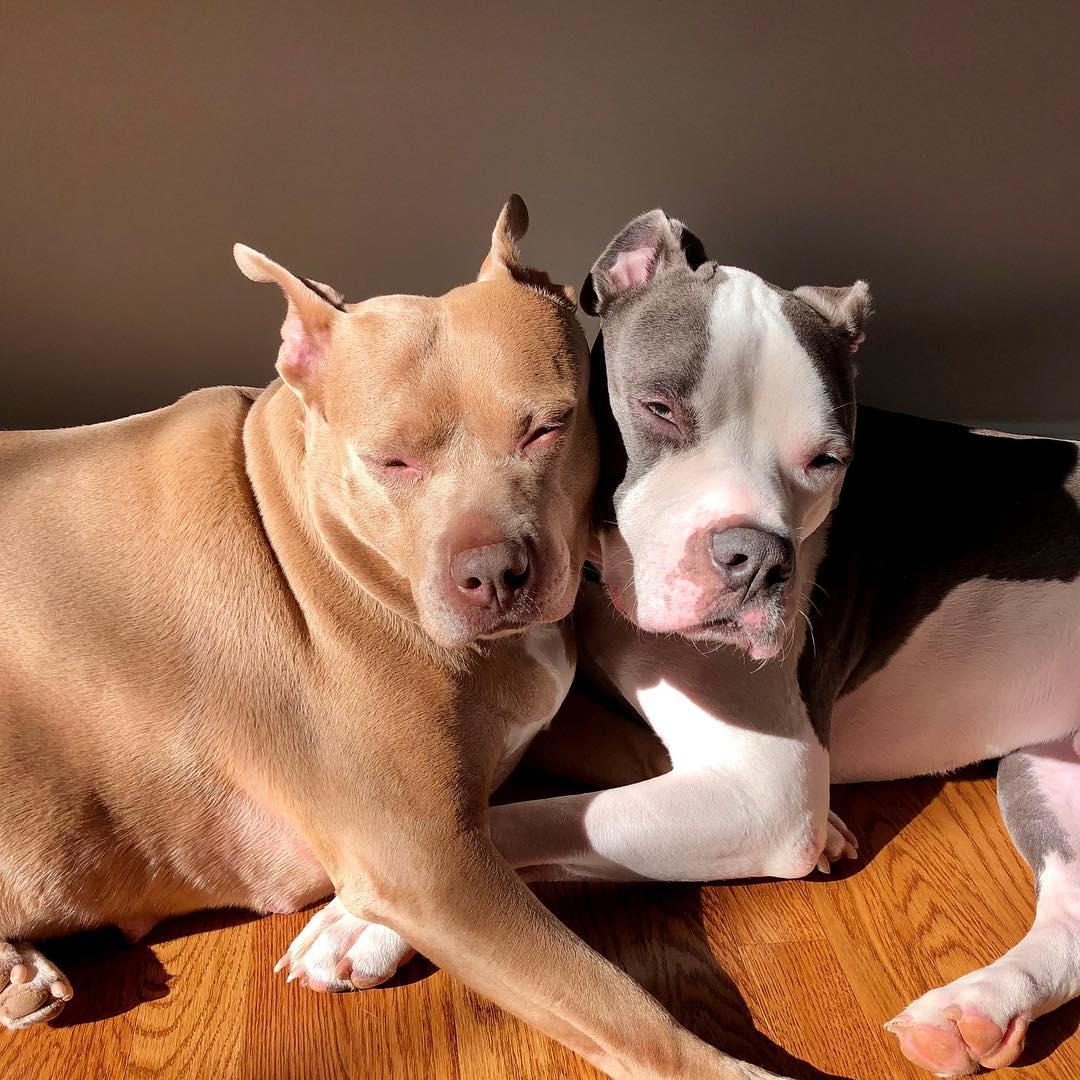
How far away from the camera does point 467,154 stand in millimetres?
2654

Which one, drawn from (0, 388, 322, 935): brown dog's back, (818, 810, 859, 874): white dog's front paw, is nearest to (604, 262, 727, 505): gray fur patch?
(0, 388, 322, 935): brown dog's back

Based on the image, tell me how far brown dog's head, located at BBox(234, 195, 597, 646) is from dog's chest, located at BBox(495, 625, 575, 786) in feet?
0.56

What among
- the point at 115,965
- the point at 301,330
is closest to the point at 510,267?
the point at 301,330

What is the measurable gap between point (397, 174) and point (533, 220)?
0.36 meters

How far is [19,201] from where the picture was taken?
8.52ft

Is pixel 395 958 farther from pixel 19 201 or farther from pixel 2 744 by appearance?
pixel 19 201

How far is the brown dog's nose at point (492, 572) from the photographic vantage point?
5.42 feet

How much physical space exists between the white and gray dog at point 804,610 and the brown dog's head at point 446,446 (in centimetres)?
19

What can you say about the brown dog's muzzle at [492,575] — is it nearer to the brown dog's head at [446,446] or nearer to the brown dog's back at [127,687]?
the brown dog's head at [446,446]

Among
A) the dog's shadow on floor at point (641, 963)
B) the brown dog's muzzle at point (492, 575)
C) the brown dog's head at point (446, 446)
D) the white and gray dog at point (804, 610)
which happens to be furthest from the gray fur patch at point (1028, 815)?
the brown dog's muzzle at point (492, 575)

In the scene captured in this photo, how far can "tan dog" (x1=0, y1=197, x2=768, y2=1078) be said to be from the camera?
1.69 m

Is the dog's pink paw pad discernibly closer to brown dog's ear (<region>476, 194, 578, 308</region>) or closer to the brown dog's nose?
the brown dog's nose

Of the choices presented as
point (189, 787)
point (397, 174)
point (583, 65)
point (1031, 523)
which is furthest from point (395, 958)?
point (583, 65)

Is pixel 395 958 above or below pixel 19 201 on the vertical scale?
below
